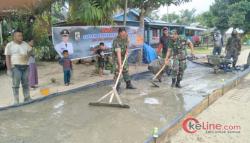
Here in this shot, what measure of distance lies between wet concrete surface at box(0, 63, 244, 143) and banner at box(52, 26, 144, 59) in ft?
5.87

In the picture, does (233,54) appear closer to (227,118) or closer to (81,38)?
(81,38)

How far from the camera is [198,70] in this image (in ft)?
42.4

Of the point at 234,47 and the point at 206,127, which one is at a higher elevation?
the point at 234,47

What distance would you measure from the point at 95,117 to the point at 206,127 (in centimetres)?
198

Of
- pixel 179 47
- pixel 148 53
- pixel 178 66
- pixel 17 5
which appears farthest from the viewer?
pixel 148 53

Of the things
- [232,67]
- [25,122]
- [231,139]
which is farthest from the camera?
[232,67]

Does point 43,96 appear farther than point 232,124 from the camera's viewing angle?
Yes

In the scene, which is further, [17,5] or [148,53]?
[148,53]

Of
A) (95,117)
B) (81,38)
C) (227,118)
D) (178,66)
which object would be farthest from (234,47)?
(95,117)

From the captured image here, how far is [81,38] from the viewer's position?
1064 cm

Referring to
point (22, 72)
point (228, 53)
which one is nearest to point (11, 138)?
point (22, 72)

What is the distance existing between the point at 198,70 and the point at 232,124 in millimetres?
6956

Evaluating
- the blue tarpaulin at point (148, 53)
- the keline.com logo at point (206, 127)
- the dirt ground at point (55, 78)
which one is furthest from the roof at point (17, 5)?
the keline.com logo at point (206, 127)

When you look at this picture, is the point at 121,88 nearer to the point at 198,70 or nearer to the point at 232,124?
the point at 232,124
